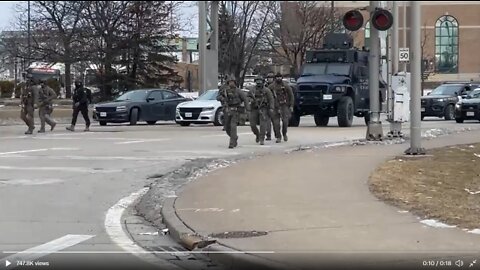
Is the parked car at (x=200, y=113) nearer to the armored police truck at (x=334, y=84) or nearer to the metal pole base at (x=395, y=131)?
the armored police truck at (x=334, y=84)

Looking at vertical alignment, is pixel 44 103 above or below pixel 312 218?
above

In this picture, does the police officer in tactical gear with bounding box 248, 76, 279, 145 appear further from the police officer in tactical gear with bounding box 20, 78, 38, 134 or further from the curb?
the curb

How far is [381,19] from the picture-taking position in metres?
16.8

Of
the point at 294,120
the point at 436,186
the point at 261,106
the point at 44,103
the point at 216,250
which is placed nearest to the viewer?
the point at 216,250

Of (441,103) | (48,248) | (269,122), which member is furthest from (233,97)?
(441,103)

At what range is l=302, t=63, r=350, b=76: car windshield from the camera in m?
27.4

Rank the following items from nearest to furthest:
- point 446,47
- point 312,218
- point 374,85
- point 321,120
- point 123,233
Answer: point 123,233 → point 312,218 → point 446,47 → point 374,85 → point 321,120

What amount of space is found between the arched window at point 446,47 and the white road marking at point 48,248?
5111 millimetres

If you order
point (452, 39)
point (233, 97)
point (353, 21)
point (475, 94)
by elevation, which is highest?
point (353, 21)

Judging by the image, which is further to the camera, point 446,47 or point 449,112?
point 449,112

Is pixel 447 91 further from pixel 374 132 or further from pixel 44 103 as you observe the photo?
pixel 44 103

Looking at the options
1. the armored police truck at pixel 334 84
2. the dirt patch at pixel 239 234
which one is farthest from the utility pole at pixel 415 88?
the armored police truck at pixel 334 84

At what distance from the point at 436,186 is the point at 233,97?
7.31 metres

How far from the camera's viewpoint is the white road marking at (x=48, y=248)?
7574 mm
